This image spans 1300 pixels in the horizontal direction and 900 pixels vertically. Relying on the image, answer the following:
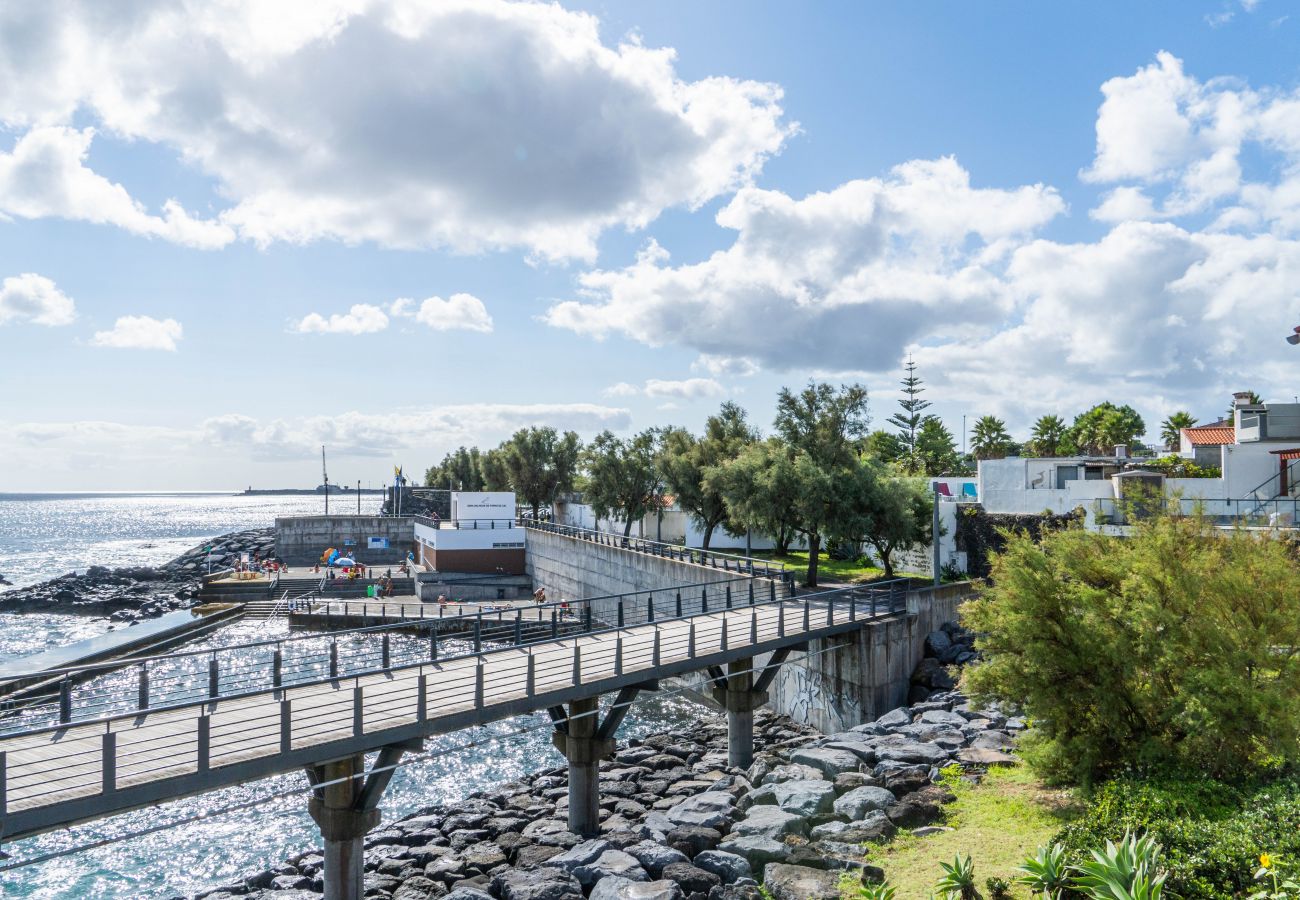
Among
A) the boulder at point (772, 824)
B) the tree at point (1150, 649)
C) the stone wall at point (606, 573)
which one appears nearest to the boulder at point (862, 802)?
the boulder at point (772, 824)

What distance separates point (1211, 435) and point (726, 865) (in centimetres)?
4878

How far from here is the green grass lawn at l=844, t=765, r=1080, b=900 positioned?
11820 millimetres

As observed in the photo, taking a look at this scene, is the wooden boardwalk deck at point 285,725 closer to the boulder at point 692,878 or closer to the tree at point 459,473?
the boulder at point 692,878

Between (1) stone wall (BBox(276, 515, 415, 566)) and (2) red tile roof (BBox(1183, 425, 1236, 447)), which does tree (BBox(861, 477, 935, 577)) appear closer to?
(2) red tile roof (BBox(1183, 425, 1236, 447))

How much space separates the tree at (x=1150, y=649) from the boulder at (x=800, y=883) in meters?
4.58

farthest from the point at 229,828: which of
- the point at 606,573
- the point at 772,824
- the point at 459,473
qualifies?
the point at 459,473

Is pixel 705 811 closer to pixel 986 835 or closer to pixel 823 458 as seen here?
pixel 986 835

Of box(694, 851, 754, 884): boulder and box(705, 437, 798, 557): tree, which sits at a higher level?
box(705, 437, 798, 557): tree

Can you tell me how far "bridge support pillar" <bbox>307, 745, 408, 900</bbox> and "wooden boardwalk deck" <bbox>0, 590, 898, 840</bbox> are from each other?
0.73 m

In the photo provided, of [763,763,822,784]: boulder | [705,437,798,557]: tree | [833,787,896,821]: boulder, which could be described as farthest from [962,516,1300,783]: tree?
[705,437,798,557]: tree

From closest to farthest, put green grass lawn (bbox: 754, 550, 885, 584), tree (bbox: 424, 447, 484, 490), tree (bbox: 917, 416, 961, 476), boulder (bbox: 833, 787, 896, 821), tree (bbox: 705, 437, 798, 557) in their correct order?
boulder (bbox: 833, 787, 896, 821)
tree (bbox: 705, 437, 798, 557)
green grass lawn (bbox: 754, 550, 885, 584)
tree (bbox: 917, 416, 961, 476)
tree (bbox: 424, 447, 484, 490)

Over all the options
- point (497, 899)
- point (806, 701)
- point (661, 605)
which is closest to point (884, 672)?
point (806, 701)

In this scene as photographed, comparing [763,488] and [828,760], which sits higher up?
[763,488]

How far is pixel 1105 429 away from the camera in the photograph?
64.7 meters
